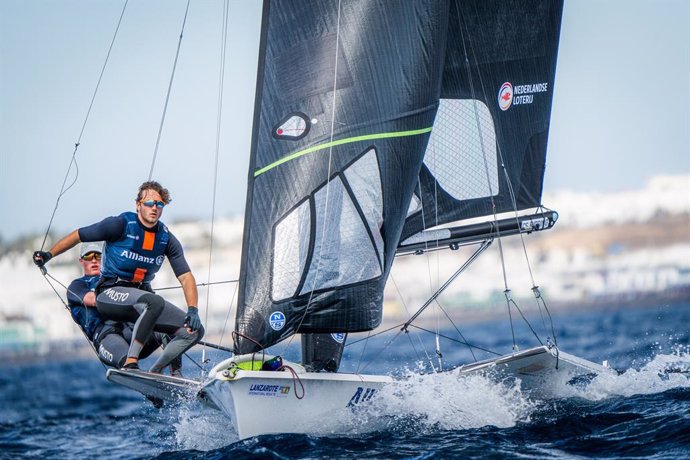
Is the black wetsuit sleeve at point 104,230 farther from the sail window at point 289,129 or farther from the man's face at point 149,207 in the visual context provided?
the sail window at point 289,129

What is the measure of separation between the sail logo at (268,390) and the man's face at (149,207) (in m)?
1.27

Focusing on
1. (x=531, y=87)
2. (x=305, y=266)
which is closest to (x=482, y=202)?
(x=531, y=87)

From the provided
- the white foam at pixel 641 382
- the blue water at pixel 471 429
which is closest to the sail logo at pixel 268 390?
the blue water at pixel 471 429

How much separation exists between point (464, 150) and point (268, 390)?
2.92 meters

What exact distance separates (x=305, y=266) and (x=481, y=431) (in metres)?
1.61

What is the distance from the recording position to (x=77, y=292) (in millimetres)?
7438

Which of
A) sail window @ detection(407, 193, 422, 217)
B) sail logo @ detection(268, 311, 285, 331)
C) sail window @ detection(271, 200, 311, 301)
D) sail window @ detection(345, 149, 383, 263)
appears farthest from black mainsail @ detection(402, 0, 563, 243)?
sail logo @ detection(268, 311, 285, 331)

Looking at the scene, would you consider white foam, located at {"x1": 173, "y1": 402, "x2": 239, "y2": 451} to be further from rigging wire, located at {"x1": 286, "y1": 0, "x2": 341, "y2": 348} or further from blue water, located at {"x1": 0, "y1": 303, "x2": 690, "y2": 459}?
rigging wire, located at {"x1": 286, "y1": 0, "x2": 341, "y2": 348}

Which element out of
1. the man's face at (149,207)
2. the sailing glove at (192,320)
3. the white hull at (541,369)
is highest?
the man's face at (149,207)

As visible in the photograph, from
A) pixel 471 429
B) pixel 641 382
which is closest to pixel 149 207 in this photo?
pixel 471 429

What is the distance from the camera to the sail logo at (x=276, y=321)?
675cm

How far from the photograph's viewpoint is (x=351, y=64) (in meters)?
7.04

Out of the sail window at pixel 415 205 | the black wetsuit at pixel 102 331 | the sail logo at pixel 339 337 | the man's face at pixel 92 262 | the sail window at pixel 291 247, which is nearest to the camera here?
the sail window at pixel 291 247

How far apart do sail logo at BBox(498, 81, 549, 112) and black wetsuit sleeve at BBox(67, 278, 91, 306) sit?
11.8 ft
